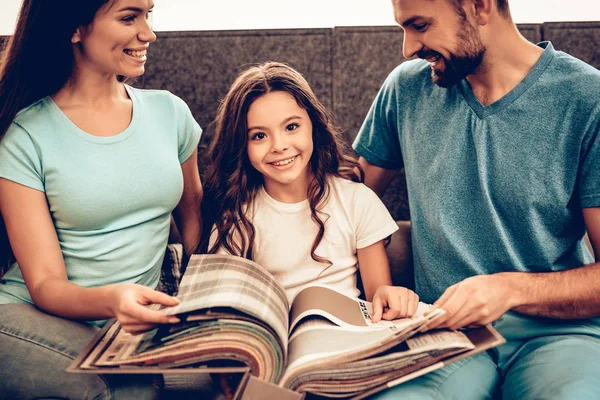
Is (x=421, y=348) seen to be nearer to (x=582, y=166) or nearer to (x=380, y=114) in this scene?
(x=582, y=166)

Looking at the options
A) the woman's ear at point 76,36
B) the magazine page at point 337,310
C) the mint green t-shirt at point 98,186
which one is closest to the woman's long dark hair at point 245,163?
the mint green t-shirt at point 98,186

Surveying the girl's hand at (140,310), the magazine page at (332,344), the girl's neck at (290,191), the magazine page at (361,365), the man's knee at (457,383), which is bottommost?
the man's knee at (457,383)

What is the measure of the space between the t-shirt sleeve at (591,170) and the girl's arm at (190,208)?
0.78 meters

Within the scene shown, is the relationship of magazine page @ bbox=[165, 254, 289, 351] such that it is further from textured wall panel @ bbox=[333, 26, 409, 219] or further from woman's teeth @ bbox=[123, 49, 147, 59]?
textured wall panel @ bbox=[333, 26, 409, 219]

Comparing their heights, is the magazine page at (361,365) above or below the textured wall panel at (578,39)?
below

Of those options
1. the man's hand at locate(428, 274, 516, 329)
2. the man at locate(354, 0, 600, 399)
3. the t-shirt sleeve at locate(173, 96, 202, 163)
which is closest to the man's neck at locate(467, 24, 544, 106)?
the man at locate(354, 0, 600, 399)

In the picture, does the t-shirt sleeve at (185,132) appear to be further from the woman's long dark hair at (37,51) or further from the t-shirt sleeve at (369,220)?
the t-shirt sleeve at (369,220)

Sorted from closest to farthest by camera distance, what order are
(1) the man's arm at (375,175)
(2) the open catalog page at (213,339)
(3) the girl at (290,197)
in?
(2) the open catalog page at (213,339)
(3) the girl at (290,197)
(1) the man's arm at (375,175)

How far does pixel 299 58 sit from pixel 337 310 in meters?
0.72

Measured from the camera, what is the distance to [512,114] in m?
1.08

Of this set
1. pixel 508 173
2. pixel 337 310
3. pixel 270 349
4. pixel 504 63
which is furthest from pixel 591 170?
pixel 270 349

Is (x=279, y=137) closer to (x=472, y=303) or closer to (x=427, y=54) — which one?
(x=427, y=54)

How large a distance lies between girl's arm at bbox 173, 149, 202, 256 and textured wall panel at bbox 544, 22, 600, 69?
903 mm

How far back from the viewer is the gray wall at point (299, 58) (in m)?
1.40
